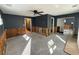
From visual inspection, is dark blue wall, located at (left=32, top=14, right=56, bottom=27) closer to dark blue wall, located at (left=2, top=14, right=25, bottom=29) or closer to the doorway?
the doorway

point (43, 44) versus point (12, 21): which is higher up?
point (12, 21)

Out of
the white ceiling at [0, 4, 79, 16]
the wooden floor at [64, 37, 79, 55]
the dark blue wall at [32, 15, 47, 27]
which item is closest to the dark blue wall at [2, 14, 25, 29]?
the white ceiling at [0, 4, 79, 16]

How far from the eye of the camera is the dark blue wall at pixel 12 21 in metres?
1.55

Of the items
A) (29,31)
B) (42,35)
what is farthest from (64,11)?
(29,31)

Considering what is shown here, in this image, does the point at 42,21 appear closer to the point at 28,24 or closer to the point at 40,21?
the point at 40,21

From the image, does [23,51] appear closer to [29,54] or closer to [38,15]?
[29,54]

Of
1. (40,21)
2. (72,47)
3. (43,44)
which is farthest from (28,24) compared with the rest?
(72,47)

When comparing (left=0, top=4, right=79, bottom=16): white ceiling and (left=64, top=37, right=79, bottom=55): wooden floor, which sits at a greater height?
(left=0, top=4, right=79, bottom=16): white ceiling

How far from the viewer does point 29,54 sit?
64.2 inches

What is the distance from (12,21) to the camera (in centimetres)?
160

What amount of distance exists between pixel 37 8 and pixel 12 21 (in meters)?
0.45

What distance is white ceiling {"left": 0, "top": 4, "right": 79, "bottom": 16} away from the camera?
1555mm

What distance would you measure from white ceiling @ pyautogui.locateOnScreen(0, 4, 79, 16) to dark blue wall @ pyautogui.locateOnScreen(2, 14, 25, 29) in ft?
0.21

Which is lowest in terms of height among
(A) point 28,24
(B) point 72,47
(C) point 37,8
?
(B) point 72,47
